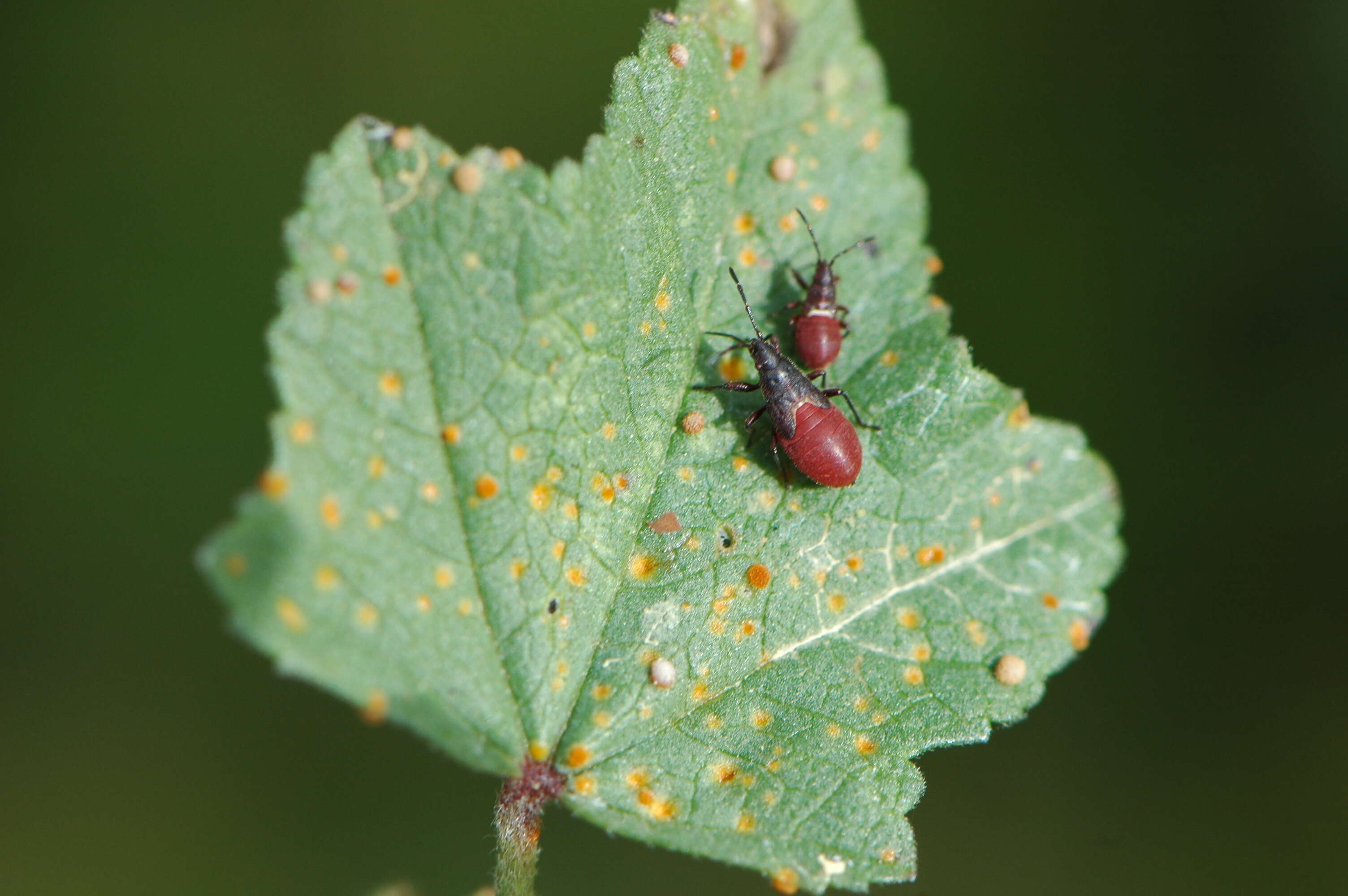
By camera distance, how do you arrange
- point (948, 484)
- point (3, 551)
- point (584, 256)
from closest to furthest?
point (584, 256)
point (948, 484)
point (3, 551)

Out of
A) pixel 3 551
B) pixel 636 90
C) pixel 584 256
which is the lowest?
pixel 3 551

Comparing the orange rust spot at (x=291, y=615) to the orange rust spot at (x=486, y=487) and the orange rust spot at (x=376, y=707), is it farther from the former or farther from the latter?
the orange rust spot at (x=486, y=487)

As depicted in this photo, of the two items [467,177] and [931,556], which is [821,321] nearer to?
[931,556]

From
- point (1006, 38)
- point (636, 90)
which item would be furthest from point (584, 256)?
point (1006, 38)

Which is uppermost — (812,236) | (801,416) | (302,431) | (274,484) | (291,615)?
(812,236)

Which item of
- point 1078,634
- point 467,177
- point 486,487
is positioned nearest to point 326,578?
point 486,487

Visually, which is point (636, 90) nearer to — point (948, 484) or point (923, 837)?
point (948, 484)
